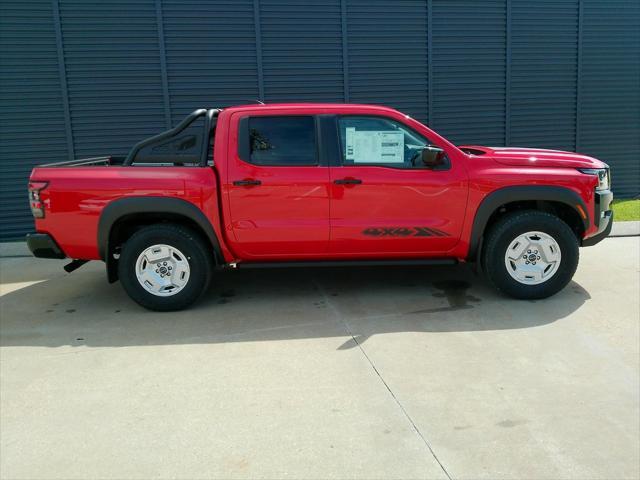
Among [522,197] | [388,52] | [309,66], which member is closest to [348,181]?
[522,197]

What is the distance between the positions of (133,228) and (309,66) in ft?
17.1

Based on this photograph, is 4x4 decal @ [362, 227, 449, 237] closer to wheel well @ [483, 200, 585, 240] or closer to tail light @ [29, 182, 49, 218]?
wheel well @ [483, 200, 585, 240]

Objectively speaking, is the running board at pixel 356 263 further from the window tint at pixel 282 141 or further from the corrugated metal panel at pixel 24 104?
the corrugated metal panel at pixel 24 104

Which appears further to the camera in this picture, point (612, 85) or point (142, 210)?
point (612, 85)

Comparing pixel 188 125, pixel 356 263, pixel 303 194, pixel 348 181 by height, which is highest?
pixel 188 125

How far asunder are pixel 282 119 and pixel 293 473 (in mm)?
3411

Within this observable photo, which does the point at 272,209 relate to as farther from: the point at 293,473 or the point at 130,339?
the point at 293,473

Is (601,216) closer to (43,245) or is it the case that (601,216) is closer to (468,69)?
(43,245)

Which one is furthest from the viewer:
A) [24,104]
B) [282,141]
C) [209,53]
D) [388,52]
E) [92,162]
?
[388,52]

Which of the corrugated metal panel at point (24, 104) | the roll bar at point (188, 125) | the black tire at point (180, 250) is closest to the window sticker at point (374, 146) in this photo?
the roll bar at point (188, 125)

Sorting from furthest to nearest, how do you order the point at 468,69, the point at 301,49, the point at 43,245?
the point at 468,69 < the point at 301,49 < the point at 43,245

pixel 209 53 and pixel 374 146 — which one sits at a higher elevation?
pixel 209 53

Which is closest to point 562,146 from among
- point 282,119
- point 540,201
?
point 540,201

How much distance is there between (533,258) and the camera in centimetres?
517
